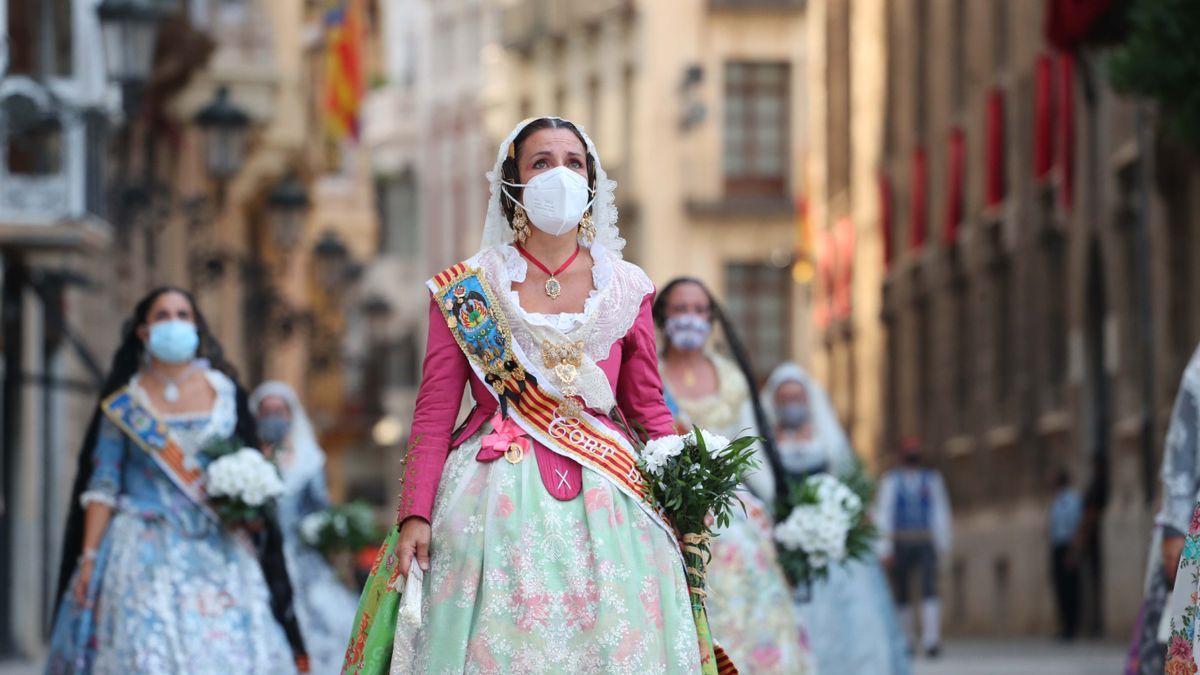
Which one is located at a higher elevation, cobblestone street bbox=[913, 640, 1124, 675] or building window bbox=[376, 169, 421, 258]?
building window bbox=[376, 169, 421, 258]

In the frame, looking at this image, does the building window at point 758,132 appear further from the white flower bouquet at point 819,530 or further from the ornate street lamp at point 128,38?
the white flower bouquet at point 819,530

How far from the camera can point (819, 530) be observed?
12578mm

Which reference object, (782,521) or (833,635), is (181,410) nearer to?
(782,521)

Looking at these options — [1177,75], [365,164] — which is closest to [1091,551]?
[1177,75]

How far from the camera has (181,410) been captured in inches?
481

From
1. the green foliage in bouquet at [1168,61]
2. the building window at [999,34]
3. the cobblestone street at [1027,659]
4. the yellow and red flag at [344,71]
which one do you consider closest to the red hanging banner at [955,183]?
the building window at [999,34]

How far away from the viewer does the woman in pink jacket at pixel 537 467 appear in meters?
7.73

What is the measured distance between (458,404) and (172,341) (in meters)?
4.13

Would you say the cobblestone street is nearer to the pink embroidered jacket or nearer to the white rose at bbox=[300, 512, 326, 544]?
the white rose at bbox=[300, 512, 326, 544]

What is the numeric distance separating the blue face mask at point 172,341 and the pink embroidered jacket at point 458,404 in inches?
157

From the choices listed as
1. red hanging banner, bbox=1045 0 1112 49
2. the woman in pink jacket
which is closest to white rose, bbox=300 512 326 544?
red hanging banner, bbox=1045 0 1112 49

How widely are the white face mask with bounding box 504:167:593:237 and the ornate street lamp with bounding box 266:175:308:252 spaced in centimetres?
2057

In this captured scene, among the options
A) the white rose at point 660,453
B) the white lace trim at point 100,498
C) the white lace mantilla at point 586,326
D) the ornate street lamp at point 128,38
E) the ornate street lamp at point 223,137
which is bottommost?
the white lace trim at point 100,498

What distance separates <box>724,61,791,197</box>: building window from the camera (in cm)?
5778
